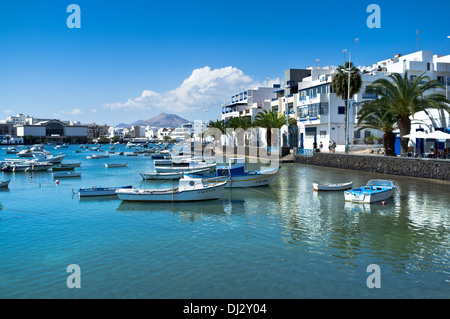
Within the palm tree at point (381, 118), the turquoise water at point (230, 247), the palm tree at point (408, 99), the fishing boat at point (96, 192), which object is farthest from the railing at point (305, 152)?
the fishing boat at point (96, 192)

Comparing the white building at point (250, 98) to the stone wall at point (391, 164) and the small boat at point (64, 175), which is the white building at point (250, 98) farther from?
the small boat at point (64, 175)

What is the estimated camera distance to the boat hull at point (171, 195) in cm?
2719

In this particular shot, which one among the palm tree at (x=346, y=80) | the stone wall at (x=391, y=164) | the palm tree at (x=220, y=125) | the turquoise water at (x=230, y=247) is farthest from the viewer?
the palm tree at (x=220, y=125)

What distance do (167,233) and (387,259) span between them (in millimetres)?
10577

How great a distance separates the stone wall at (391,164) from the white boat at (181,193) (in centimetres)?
2193

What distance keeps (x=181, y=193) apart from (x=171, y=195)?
754 mm

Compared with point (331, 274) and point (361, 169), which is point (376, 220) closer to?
point (331, 274)

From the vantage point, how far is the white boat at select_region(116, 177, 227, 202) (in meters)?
27.2

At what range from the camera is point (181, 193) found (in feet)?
89.1

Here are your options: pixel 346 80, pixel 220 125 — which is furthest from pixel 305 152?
pixel 220 125

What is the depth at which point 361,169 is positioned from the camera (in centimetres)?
4606

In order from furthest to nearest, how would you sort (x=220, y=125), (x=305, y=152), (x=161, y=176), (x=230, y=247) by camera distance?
1. (x=220, y=125)
2. (x=305, y=152)
3. (x=161, y=176)
4. (x=230, y=247)

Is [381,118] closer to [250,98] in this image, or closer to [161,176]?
[161,176]
